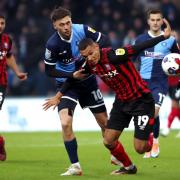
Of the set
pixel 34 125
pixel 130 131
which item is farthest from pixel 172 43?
pixel 34 125

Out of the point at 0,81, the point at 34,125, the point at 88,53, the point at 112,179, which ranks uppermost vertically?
the point at 88,53

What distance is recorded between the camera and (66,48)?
9.38 m

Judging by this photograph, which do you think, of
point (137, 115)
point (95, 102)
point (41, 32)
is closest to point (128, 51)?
point (137, 115)

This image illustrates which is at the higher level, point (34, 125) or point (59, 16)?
point (59, 16)

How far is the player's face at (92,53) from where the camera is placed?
832 cm

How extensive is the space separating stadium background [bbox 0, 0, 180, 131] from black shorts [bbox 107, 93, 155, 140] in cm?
881

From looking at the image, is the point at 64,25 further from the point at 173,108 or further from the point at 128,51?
the point at 173,108

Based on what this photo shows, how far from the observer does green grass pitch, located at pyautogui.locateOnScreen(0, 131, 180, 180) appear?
8.84m

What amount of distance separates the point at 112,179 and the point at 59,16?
2228 millimetres

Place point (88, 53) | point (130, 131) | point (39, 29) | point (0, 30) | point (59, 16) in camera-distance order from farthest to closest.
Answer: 1. point (39, 29)
2. point (130, 131)
3. point (0, 30)
4. point (59, 16)
5. point (88, 53)

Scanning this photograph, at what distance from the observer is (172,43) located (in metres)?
11.1

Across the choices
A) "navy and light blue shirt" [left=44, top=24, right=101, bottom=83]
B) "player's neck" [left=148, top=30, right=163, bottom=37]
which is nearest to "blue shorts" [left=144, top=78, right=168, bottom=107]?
"player's neck" [left=148, top=30, right=163, bottom=37]

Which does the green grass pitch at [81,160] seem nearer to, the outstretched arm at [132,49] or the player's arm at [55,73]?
the player's arm at [55,73]

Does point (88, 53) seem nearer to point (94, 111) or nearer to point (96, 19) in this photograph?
point (94, 111)
